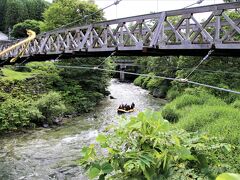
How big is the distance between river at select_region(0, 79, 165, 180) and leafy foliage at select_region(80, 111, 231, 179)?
14.6 ft

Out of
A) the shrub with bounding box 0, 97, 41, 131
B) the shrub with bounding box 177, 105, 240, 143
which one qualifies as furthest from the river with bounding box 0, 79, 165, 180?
the shrub with bounding box 177, 105, 240, 143

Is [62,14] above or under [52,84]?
above

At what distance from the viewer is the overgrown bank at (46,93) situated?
13.8 m

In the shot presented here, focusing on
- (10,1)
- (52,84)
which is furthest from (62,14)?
(10,1)

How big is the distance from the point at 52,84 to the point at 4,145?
24.8 feet

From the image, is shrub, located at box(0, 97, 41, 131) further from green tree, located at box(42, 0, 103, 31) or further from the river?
green tree, located at box(42, 0, 103, 31)

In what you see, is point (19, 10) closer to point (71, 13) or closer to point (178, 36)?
point (71, 13)

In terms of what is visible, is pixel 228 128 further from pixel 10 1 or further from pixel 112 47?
pixel 10 1

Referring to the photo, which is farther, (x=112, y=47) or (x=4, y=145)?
(x=4, y=145)

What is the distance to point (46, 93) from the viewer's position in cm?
1734

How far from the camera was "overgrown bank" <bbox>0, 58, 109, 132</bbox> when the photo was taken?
542 inches

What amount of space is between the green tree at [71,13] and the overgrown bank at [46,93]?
2.96m

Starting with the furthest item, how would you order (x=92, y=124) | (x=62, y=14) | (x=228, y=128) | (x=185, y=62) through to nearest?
(x=62, y=14)
(x=185, y=62)
(x=92, y=124)
(x=228, y=128)

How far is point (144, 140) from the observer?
3113 mm
